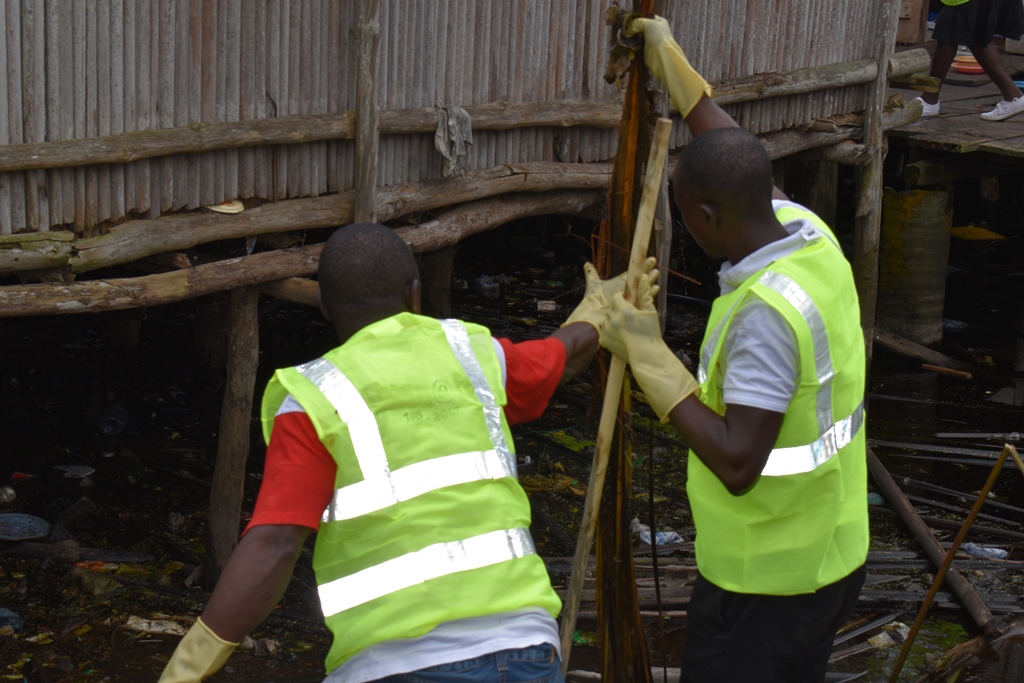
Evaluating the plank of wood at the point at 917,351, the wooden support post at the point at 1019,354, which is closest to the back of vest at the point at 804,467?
the wooden support post at the point at 1019,354

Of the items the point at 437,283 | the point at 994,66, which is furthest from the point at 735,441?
the point at 994,66

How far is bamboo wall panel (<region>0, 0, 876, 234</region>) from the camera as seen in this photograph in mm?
4484

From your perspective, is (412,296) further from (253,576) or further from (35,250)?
(35,250)

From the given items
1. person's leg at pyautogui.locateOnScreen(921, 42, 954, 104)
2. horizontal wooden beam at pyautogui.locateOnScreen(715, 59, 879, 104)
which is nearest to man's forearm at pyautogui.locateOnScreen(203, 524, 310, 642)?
horizontal wooden beam at pyautogui.locateOnScreen(715, 59, 879, 104)

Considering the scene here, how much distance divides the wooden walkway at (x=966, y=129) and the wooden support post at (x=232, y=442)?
611cm

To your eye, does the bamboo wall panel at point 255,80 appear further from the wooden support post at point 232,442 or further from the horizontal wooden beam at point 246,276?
→ the wooden support post at point 232,442

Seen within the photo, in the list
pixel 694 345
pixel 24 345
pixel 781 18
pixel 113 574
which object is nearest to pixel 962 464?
pixel 694 345

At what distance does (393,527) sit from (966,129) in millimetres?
8730

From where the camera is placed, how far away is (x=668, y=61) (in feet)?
11.2

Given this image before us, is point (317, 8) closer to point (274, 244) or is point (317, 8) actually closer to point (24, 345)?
point (274, 244)

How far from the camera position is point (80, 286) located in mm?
4723

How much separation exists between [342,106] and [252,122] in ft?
1.76

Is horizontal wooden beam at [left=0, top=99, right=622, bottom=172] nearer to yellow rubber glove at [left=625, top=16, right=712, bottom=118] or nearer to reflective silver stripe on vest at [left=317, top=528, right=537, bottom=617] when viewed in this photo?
yellow rubber glove at [left=625, top=16, right=712, bottom=118]

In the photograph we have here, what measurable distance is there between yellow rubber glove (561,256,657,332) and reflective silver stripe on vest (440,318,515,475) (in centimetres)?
59
